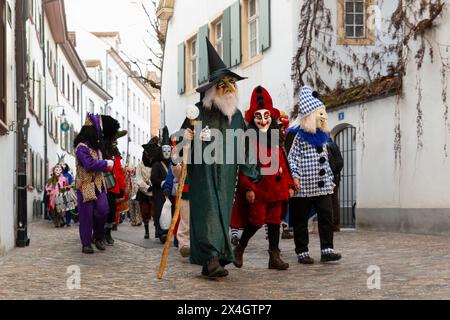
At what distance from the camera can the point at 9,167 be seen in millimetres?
11016

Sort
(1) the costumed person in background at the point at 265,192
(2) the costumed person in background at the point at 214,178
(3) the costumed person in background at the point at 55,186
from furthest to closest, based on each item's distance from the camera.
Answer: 1. (3) the costumed person in background at the point at 55,186
2. (1) the costumed person in background at the point at 265,192
3. (2) the costumed person in background at the point at 214,178

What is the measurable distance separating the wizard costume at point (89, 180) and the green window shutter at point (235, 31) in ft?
35.3

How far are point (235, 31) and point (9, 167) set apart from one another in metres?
11.4

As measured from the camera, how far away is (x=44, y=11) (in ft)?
106

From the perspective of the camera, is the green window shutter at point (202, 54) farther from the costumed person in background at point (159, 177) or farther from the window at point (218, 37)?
the costumed person in background at point (159, 177)

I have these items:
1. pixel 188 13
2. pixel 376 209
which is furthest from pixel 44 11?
pixel 376 209

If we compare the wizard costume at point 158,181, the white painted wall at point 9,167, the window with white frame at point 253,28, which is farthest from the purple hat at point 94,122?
the window with white frame at point 253,28

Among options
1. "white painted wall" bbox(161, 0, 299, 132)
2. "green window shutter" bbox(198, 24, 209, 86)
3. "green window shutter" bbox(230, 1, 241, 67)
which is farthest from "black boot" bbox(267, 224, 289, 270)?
"green window shutter" bbox(198, 24, 209, 86)

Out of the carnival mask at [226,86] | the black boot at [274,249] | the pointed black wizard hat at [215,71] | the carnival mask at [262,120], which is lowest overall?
the black boot at [274,249]

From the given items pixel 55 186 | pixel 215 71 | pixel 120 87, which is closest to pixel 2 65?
pixel 215 71

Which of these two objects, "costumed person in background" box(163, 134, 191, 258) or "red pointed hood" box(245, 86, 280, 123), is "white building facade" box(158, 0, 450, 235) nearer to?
"costumed person in background" box(163, 134, 191, 258)

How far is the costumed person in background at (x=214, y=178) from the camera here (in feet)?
24.7

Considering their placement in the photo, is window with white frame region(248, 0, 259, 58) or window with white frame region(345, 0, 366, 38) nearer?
window with white frame region(345, 0, 366, 38)

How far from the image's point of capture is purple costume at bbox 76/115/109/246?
10.5 metres
